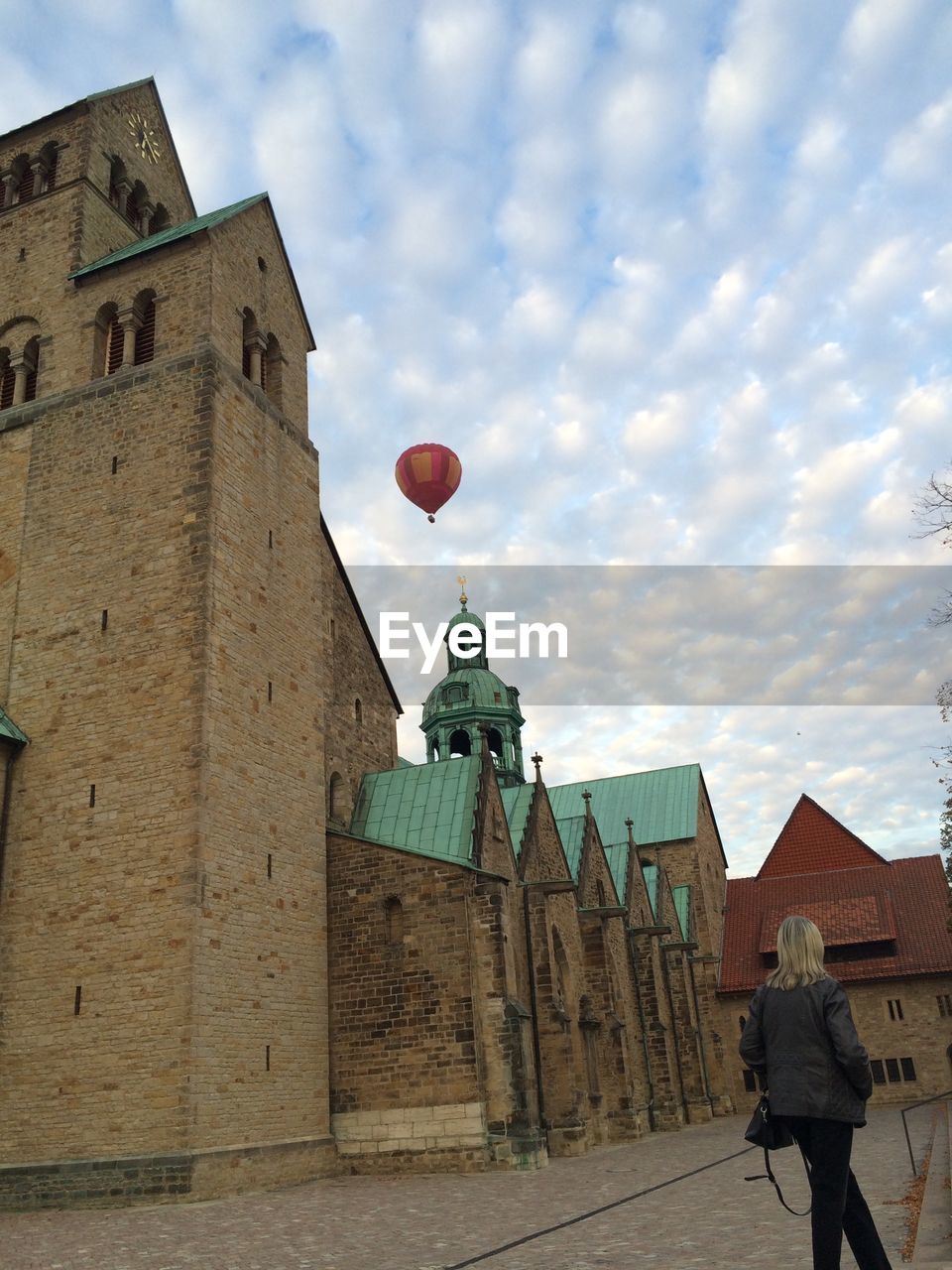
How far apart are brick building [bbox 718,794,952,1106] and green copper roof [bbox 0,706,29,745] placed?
32408mm

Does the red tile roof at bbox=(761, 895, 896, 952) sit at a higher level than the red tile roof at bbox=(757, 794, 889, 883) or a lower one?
lower

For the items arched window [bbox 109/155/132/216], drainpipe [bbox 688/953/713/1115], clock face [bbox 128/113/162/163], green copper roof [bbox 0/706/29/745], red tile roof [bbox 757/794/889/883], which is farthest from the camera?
red tile roof [bbox 757/794/889/883]

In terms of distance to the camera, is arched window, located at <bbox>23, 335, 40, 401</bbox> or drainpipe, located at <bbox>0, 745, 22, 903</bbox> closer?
drainpipe, located at <bbox>0, 745, 22, 903</bbox>

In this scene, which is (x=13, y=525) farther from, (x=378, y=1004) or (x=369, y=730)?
(x=378, y=1004)

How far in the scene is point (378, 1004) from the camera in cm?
2345

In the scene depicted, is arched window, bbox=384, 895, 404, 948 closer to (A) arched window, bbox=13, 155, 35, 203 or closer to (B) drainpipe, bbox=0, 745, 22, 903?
(B) drainpipe, bbox=0, 745, 22, 903

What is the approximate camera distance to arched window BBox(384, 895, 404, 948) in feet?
78.3

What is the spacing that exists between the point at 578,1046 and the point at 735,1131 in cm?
725

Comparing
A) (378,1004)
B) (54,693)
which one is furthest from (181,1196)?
(54,693)

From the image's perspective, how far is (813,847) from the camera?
55656mm

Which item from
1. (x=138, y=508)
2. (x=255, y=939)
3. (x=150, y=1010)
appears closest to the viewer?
(x=150, y=1010)

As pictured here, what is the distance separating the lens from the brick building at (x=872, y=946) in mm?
41094

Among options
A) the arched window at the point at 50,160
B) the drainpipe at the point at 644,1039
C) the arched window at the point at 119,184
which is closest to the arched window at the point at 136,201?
the arched window at the point at 119,184

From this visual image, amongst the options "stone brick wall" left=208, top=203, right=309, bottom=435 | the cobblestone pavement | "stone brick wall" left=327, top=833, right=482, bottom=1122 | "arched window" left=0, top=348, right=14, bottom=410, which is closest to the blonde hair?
the cobblestone pavement
